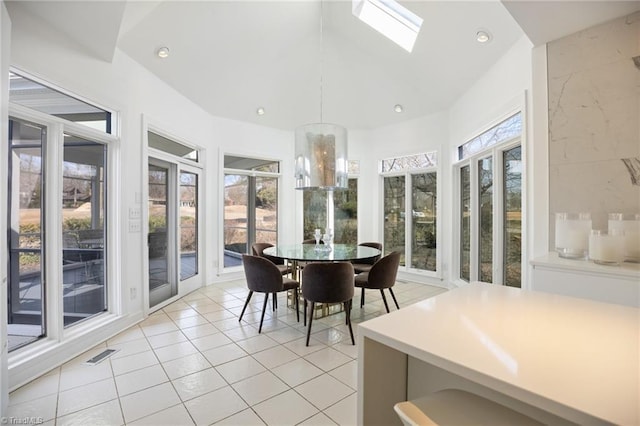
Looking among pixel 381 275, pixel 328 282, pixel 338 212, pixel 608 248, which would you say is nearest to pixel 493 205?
pixel 381 275

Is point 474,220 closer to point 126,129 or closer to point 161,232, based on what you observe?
point 161,232

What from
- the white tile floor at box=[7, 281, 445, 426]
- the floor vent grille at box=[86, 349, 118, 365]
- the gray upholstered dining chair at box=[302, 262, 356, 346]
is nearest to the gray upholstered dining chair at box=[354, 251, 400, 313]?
the gray upholstered dining chair at box=[302, 262, 356, 346]

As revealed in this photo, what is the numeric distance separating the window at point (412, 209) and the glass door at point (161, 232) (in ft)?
12.0

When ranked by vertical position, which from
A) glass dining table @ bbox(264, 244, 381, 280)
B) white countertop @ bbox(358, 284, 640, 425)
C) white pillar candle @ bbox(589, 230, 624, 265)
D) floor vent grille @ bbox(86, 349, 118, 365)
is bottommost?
floor vent grille @ bbox(86, 349, 118, 365)

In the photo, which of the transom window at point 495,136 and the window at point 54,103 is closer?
the window at point 54,103

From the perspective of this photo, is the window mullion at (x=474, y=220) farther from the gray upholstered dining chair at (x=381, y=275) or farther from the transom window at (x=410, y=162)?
the gray upholstered dining chair at (x=381, y=275)

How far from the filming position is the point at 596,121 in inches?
78.2

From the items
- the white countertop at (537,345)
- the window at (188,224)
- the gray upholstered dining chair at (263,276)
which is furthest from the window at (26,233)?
the white countertop at (537,345)

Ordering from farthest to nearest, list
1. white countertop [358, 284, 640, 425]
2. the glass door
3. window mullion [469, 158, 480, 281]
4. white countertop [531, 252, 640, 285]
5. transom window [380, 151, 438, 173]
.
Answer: transom window [380, 151, 438, 173] < window mullion [469, 158, 480, 281] < the glass door < white countertop [531, 252, 640, 285] < white countertop [358, 284, 640, 425]

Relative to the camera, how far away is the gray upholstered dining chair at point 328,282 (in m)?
2.83

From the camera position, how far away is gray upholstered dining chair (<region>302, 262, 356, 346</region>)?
283cm

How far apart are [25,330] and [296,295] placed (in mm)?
2419

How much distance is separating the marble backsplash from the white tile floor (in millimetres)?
2026

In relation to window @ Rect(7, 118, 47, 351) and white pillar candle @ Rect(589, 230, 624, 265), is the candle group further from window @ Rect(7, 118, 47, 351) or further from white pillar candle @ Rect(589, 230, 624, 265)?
window @ Rect(7, 118, 47, 351)
